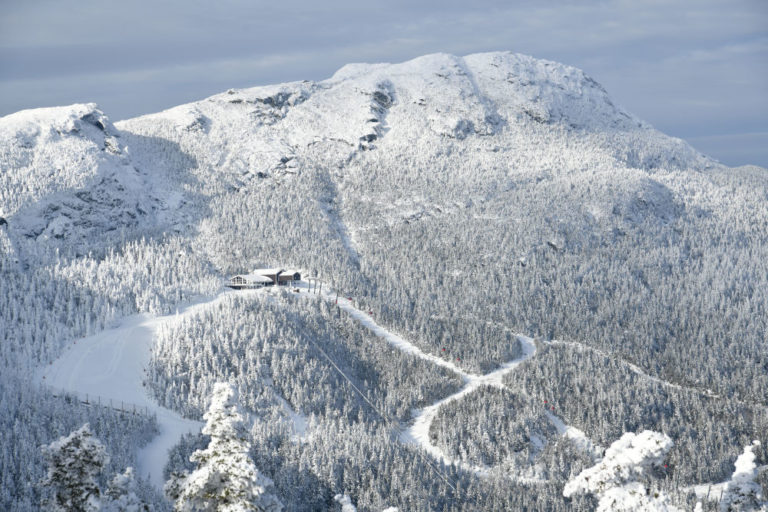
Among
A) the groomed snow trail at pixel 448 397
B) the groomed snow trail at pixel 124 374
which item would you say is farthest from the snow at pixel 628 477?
the groomed snow trail at pixel 448 397

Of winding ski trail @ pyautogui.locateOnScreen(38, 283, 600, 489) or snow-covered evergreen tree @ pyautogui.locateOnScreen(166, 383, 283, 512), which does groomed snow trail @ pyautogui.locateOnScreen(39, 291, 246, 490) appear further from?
snow-covered evergreen tree @ pyautogui.locateOnScreen(166, 383, 283, 512)

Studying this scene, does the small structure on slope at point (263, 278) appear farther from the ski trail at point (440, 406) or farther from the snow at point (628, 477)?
the snow at point (628, 477)

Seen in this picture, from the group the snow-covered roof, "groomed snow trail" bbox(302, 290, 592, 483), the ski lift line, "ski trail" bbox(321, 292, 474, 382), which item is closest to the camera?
the ski lift line

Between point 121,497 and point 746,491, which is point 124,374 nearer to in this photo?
point 121,497

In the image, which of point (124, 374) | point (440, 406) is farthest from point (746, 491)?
point (124, 374)

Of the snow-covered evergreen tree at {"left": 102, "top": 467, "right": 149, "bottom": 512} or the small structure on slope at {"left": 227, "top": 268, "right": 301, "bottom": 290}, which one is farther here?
the small structure on slope at {"left": 227, "top": 268, "right": 301, "bottom": 290}

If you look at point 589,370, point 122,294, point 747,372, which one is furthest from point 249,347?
point 747,372

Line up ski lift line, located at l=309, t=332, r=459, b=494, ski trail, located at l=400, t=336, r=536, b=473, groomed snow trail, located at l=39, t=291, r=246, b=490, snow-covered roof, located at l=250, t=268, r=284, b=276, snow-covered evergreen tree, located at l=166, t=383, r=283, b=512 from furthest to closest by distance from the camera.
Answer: snow-covered roof, located at l=250, t=268, r=284, b=276 → ski trail, located at l=400, t=336, r=536, b=473 → ski lift line, located at l=309, t=332, r=459, b=494 → groomed snow trail, located at l=39, t=291, r=246, b=490 → snow-covered evergreen tree, located at l=166, t=383, r=283, b=512

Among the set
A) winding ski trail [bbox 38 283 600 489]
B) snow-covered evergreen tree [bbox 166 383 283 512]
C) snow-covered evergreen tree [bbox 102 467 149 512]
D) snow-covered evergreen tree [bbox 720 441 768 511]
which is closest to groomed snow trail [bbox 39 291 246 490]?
winding ski trail [bbox 38 283 600 489]
